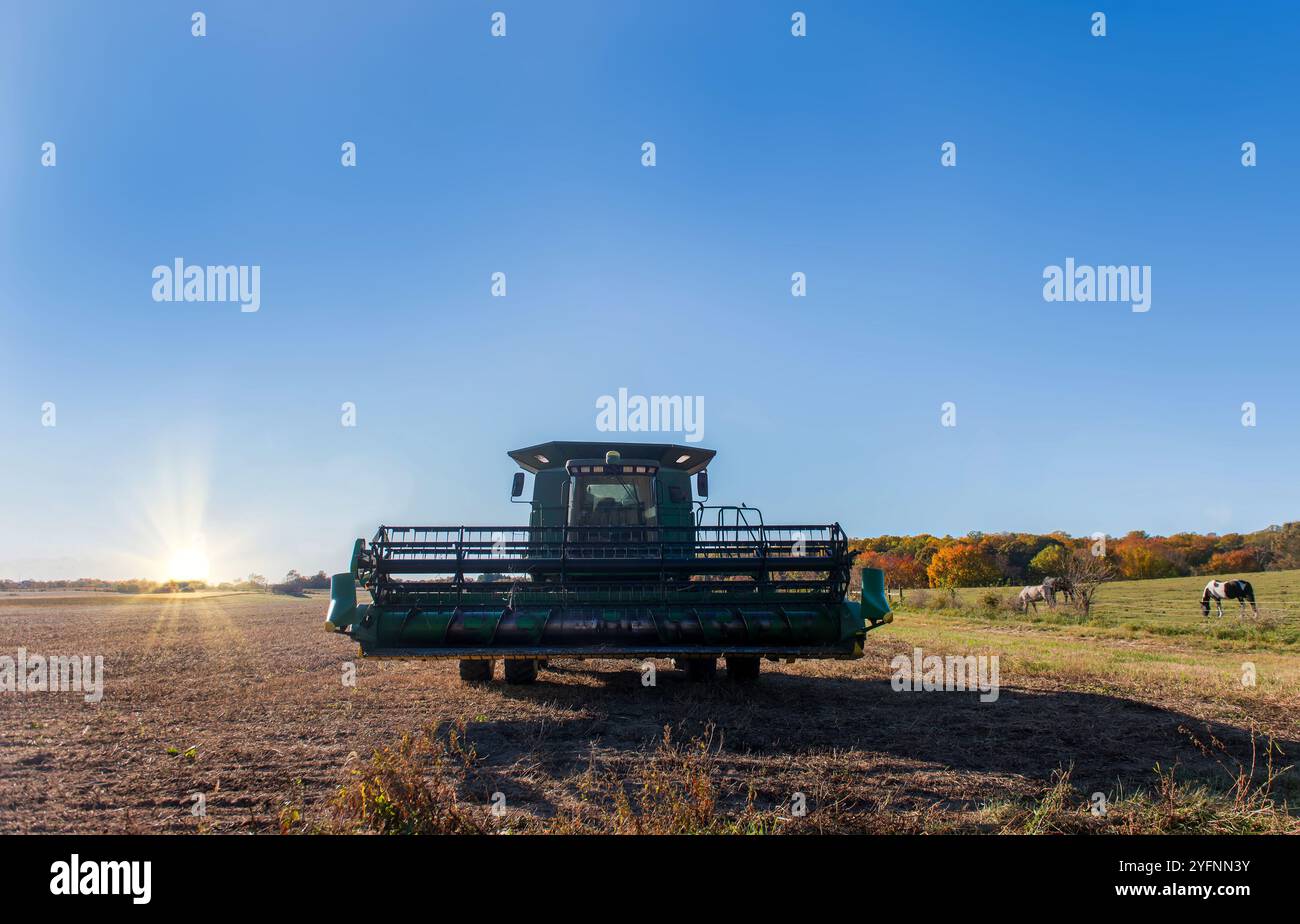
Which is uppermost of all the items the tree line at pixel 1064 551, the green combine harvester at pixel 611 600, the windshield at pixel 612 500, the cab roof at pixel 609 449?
the cab roof at pixel 609 449

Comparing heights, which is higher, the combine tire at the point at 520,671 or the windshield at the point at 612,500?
the windshield at the point at 612,500

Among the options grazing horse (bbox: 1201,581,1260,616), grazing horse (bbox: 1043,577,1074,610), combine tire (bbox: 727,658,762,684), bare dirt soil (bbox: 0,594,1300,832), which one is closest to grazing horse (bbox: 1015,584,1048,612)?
grazing horse (bbox: 1043,577,1074,610)

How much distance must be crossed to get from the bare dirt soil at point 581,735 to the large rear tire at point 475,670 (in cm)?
27

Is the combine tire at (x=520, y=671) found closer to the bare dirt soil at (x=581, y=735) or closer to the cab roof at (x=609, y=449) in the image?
the bare dirt soil at (x=581, y=735)

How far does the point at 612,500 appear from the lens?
37.8 ft

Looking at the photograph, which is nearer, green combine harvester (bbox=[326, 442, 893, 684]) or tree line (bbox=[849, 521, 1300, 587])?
green combine harvester (bbox=[326, 442, 893, 684])

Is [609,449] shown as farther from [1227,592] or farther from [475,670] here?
[1227,592]

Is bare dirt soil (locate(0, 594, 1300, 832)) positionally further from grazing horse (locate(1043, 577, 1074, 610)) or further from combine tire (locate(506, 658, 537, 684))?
grazing horse (locate(1043, 577, 1074, 610))

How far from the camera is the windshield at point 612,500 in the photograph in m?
11.4

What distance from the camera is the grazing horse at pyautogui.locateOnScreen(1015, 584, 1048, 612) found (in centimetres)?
3153

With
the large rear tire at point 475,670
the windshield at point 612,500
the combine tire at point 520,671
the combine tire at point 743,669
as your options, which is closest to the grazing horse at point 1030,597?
the windshield at point 612,500

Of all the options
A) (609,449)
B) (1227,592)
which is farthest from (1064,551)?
(609,449)

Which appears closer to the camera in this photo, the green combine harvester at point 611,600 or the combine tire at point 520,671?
the green combine harvester at point 611,600

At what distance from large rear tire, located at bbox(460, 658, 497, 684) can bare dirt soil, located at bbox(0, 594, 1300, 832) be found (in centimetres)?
27
